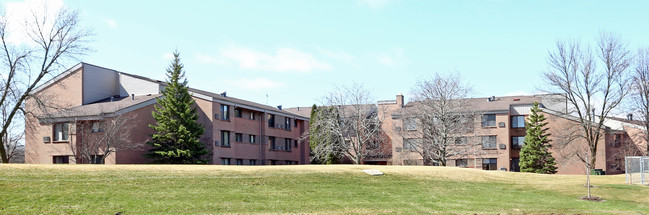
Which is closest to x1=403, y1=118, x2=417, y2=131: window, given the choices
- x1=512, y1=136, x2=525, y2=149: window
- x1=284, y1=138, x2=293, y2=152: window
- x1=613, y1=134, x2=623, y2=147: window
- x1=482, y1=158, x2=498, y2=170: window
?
x1=482, y1=158, x2=498, y2=170: window

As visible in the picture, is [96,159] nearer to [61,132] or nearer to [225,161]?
[61,132]

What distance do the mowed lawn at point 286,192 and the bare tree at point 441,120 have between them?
21.1m

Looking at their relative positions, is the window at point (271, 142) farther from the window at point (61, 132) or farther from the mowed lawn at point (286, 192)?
the mowed lawn at point (286, 192)

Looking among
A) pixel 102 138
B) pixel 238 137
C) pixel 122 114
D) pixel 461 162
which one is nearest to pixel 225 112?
pixel 238 137

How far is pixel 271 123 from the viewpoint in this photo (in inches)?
2640

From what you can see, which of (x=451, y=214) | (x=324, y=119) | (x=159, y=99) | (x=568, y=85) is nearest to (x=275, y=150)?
(x=324, y=119)

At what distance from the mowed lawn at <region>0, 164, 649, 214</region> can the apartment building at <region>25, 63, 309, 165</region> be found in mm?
20866

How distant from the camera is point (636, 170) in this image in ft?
124

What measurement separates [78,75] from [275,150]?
2116cm

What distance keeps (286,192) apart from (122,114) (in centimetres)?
2607

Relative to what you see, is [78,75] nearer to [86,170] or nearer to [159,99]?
[159,99]

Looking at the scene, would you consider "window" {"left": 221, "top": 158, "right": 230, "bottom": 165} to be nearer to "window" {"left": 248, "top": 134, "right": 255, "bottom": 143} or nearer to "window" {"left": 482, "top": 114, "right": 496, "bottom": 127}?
"window" {"left": 248, "top": 134, "right": 255, "bottom": 143}

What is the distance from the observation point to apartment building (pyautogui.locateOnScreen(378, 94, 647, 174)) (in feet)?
211

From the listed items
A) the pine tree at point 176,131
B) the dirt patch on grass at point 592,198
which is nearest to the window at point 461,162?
the pine tree at point 176,131
